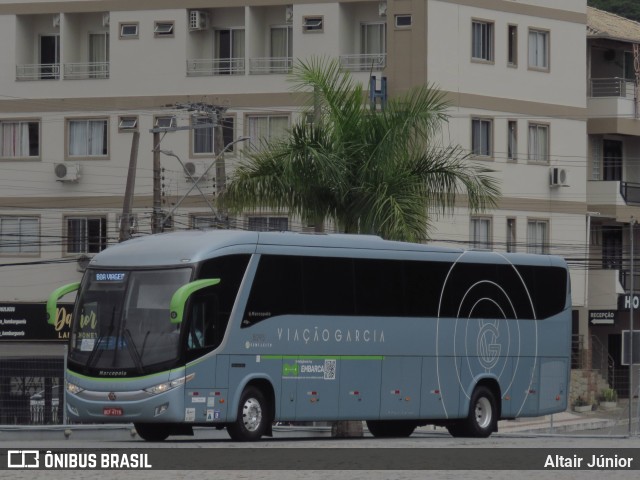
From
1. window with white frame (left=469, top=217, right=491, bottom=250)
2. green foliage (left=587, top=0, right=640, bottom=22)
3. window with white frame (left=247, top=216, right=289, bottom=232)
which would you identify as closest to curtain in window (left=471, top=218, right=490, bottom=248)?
window with white frame (left=469, top=217, right=491, bottom=250)

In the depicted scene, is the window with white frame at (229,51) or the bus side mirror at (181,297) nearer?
the bus side mirror at (181,297)

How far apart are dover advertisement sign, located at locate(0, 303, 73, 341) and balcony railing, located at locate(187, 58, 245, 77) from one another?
8.96 meters

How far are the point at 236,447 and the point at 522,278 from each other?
35.7 feet

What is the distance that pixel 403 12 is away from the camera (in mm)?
51969

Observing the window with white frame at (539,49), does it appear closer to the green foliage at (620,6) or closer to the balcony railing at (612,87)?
the balcony railing at (612,87)

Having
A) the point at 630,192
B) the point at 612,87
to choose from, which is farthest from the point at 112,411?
the point at 630,192

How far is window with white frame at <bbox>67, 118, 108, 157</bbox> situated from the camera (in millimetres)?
55156

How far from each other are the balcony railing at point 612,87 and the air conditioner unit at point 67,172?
19141mm

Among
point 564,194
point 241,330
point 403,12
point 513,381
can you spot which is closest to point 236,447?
point 241,330

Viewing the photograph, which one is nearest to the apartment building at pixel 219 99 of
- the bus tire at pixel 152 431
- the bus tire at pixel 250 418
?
the bus tire at pixel 152 431

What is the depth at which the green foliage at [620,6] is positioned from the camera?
7806 centimetres

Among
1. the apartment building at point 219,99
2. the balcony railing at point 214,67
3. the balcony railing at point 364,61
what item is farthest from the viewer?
the balcony railing at point 214,67

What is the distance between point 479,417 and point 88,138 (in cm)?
2735

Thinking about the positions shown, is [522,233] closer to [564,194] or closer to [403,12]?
[564,194]
